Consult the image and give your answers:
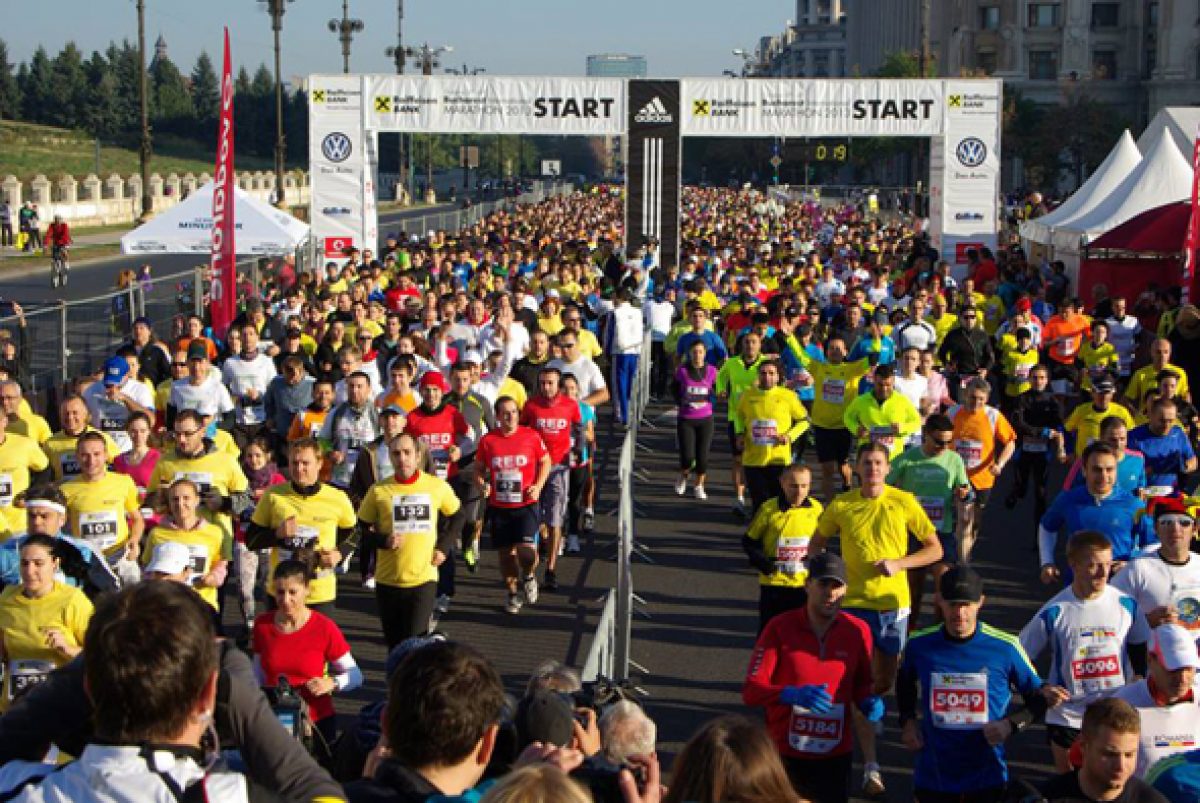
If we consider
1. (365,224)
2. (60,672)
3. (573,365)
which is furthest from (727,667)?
(365,224)

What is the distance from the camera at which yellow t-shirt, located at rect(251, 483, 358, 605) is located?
927cm

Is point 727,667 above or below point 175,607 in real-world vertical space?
below

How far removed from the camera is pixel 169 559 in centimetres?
791

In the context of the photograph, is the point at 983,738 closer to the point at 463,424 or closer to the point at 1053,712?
the point at 1053,712

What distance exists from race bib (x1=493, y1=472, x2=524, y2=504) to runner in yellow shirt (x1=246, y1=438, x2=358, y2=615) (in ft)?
7.47

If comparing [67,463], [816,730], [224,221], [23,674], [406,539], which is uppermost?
[224,221]

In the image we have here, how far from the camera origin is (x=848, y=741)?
7078 mm

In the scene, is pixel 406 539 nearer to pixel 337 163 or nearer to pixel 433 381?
pixel 433 381

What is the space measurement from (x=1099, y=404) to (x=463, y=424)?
477 centimetres

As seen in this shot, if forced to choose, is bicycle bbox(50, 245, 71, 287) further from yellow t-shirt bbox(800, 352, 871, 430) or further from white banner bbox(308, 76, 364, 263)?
yellow t-shirt bbox(800, 352, 871, 430)

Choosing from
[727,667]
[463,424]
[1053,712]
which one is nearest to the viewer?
[1053,712]

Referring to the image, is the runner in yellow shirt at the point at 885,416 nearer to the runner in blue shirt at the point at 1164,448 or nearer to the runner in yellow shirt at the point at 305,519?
the runner in blue shirt at the point at 1164,448

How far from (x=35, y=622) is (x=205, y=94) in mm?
142874

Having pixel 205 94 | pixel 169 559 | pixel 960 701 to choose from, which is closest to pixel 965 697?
pixel 960 701
